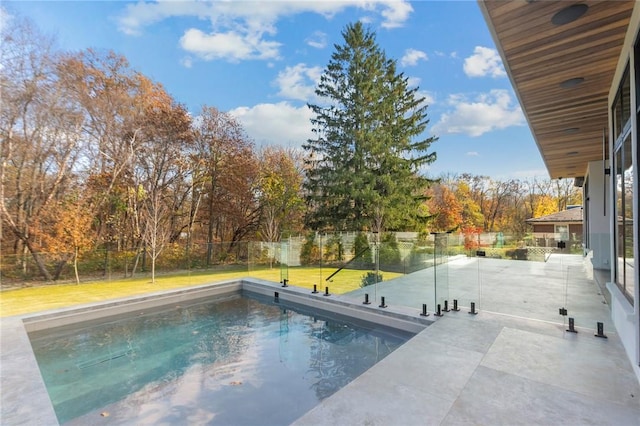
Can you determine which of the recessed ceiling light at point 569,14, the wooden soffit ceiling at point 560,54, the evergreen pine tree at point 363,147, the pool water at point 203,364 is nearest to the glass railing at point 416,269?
the pool water at point 203,364

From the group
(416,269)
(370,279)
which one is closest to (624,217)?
(416,269)

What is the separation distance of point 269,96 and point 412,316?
596 inches

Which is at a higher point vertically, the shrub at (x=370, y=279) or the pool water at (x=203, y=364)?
the shrub at (x=370, y=279)

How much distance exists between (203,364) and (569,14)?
596 centimetres

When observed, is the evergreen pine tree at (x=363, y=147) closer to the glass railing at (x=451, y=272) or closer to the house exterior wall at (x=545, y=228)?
the glass railing at (x=451, y=272)

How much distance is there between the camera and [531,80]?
382 centimetres

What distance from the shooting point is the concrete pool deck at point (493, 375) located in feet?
8.13

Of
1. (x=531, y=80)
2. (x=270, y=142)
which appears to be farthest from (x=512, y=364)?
(x=270, y=142)

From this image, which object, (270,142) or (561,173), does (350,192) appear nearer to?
(270,142)

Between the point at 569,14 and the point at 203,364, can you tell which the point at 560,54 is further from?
the point at 203,364

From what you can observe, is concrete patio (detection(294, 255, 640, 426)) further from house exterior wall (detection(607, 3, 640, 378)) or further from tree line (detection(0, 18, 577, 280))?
tree line (detection(0, 18, 577, 280))

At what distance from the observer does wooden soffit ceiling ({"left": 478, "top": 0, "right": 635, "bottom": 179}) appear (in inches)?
103

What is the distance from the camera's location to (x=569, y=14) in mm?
2637

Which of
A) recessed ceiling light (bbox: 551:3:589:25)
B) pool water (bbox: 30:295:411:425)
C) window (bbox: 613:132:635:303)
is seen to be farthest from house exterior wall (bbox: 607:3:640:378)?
pool water (bbox: 30:295:411:425)
